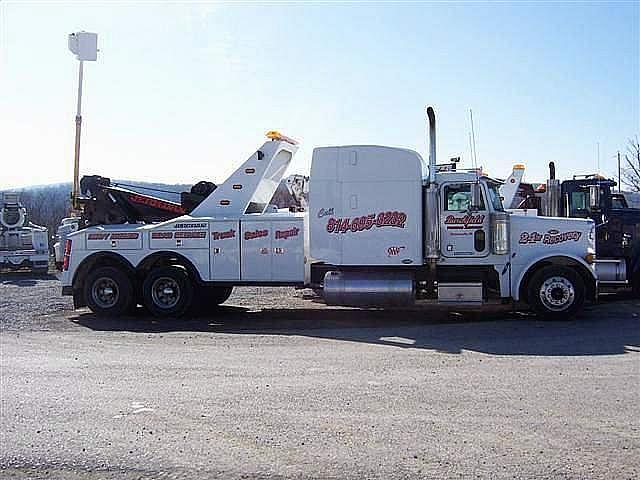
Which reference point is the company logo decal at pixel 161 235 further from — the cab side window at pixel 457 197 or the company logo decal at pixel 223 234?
the cab side window at pixel 457 197

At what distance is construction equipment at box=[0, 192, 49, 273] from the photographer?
26.9 m

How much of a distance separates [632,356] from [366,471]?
18.6 ft

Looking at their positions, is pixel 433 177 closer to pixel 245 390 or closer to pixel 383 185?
pixel 383 185

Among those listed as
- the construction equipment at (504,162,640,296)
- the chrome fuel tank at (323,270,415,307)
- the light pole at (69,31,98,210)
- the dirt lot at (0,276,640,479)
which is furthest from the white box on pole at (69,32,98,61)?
the construction equipment at (504,162,640,296)

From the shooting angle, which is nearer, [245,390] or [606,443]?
[606,443]

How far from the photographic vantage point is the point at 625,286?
16.9m

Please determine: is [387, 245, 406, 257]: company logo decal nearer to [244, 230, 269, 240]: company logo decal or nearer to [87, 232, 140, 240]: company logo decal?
[244, 230, 269, 240]: company logo decal

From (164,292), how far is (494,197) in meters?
6.53

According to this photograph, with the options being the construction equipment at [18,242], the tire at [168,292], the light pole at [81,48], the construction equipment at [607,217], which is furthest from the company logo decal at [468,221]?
the construction equipment at [18,242]

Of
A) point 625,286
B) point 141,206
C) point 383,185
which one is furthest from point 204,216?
point 625,286

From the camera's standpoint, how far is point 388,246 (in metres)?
13.3

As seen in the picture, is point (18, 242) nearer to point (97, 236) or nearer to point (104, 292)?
point (97, 236)

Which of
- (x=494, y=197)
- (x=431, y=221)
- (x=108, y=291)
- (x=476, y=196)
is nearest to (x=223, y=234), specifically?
(x=108, y=291)

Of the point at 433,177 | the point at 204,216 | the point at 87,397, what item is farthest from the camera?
the point at 204,216
